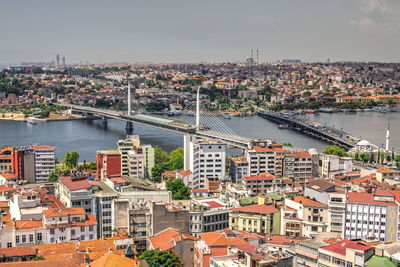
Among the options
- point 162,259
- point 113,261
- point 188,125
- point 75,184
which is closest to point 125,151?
point 75,184

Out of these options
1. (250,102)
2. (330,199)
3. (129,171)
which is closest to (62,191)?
(330,199)

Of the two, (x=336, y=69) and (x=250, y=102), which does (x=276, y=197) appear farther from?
(x=336, y=69)

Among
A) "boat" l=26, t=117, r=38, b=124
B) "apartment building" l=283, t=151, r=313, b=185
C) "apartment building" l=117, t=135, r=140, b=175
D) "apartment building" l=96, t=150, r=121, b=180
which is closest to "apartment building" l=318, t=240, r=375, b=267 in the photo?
"apartment building" l=283, t=151, r=313, b=185

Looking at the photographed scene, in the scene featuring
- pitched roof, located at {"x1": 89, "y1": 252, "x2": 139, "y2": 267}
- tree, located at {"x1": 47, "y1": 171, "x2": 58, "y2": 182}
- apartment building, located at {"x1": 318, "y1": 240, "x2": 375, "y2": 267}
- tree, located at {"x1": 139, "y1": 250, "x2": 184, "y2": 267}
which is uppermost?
apartment building, located at {"x1": 318, "y1": 240, "x2": 375, "y2": 267}

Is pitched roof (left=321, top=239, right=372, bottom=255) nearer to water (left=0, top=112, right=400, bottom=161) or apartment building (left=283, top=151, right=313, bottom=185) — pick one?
apartment building (left=283, top=151, right=313, bottom=185)

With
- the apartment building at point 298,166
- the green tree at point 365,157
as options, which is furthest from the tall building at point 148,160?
the green tree at point 365,157

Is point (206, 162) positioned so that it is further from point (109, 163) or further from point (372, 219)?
point (372, 219)

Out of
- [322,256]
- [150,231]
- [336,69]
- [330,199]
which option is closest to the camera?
[322,256]
